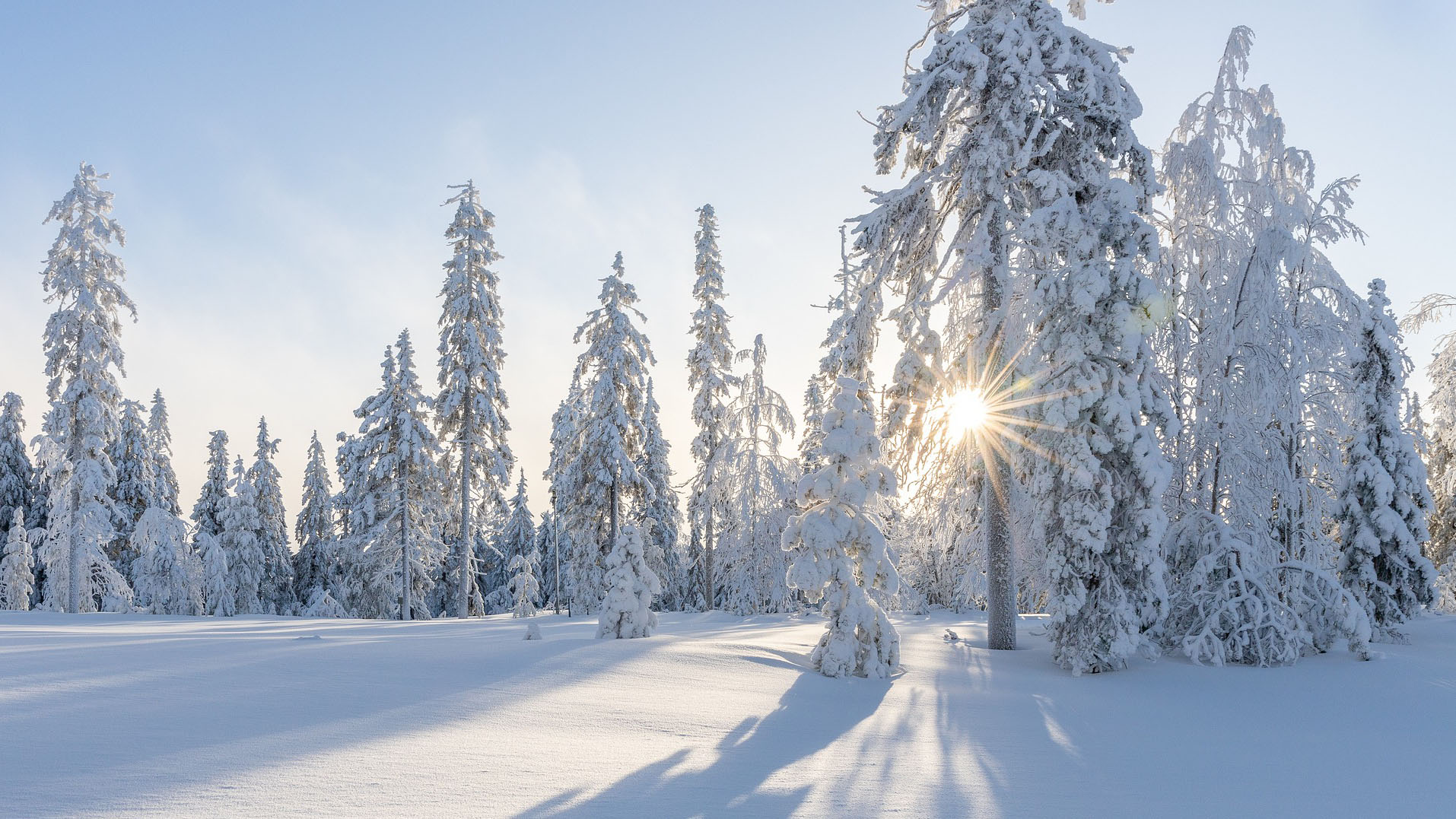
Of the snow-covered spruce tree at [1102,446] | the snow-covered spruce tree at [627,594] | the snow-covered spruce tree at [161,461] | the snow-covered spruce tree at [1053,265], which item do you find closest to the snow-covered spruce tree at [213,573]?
the snow-covered spruce tree at [161,461]

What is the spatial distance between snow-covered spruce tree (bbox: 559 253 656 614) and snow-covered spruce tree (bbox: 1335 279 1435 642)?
69.1ft

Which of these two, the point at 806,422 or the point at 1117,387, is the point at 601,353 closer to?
the point at 806,422

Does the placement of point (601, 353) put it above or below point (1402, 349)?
above

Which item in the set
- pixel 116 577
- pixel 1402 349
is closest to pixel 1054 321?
pixel 1402 349

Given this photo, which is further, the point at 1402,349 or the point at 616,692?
the point at 1402,349

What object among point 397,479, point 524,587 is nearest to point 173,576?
point 397,479

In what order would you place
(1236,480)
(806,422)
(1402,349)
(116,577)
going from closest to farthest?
(1236,480)
(1402,349)
(116,577)
(806,422)

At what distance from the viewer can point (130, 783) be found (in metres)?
4.43

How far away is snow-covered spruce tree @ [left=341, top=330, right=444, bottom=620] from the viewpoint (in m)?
33.3

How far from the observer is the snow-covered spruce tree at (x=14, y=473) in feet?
123

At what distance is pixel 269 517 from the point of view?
4722 cm

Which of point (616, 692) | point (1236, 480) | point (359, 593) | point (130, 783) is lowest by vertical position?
point (359, 593)

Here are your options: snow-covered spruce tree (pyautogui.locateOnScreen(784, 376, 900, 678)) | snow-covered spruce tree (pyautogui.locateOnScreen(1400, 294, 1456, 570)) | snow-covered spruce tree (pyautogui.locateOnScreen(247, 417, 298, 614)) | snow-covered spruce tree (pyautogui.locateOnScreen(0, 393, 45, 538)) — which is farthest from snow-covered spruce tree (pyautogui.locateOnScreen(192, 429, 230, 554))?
snow-covered spruce tree (pyautogui.locateOnScreen(1400, 294, 1456, 570))

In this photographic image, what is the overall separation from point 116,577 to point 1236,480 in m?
33.3
